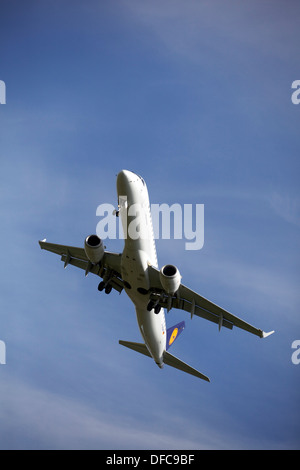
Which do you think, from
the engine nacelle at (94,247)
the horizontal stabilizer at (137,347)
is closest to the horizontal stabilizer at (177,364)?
the horizontal stabilizer at (137,347)

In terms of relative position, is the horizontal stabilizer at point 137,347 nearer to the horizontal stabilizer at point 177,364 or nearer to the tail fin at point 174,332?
the tail fin at point 174,332

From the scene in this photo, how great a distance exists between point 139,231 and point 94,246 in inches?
156

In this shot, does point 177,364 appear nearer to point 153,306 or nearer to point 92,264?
point 153,306

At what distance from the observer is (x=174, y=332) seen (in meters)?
45.7

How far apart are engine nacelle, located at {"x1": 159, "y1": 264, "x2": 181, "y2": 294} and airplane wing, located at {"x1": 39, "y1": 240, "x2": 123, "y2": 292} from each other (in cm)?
475

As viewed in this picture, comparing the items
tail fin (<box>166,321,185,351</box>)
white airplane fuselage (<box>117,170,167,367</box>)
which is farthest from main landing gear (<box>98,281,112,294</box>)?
tail fin (<box>166,321,185,351</box>)

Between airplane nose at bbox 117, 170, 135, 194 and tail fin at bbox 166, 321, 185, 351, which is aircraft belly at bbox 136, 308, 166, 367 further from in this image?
airplane nose at bbox 117, 170, 135, 194

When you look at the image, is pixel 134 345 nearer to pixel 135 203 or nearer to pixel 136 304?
pixel 136 304

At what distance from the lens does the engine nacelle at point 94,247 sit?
36.8 metres

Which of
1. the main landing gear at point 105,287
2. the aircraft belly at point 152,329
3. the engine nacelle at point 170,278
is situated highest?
the main landing gear at point 105,287

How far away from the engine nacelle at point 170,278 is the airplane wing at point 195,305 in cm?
148

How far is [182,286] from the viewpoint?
3778 cm

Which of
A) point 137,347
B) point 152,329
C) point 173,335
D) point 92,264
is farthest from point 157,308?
point 137,347

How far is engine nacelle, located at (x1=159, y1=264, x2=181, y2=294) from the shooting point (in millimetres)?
34531
